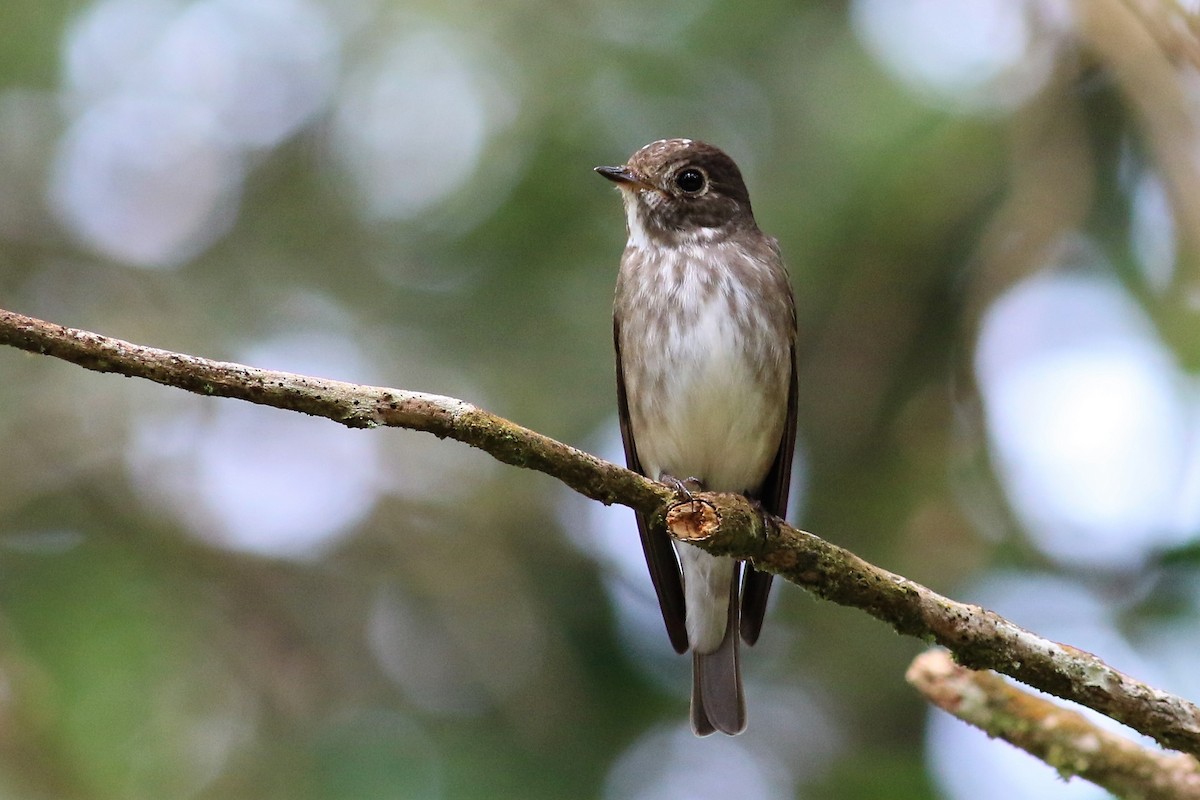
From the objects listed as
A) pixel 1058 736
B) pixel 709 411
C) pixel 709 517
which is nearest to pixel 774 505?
pixel 709 411

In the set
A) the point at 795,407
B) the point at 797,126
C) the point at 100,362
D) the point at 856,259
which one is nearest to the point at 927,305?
the point at 856,259

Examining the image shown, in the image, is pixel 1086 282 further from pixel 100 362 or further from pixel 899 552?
pixel 100 362

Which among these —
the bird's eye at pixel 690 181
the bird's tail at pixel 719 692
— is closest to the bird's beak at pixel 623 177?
the bird's eye at pixel 690 181

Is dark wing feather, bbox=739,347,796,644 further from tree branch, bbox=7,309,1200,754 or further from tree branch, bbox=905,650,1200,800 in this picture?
tree branch, bbox=7,309,1200,754

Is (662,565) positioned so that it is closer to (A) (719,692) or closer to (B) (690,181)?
(A) (719,692)

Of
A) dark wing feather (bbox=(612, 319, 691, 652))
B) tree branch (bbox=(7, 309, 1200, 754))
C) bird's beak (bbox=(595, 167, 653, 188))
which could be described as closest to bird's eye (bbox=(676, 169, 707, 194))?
bird's beak (bbox=(595, 167, 653, 188))

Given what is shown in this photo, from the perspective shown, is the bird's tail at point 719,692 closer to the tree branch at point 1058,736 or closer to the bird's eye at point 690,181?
the tree branch at point 1058,736

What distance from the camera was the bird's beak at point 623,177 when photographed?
190 inches

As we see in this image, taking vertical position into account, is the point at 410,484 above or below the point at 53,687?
above

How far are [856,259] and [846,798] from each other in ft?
7.76

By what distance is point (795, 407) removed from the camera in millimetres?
4969

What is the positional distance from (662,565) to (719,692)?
50 centimetres

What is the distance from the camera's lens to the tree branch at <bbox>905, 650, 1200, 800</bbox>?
3.67m

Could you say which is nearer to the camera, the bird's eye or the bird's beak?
the bird's beak
